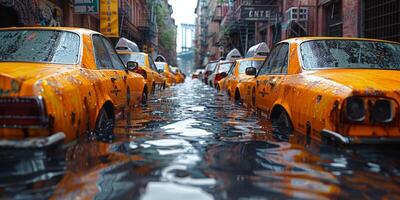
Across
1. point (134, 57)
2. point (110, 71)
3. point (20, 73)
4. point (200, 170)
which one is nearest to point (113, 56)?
point (110, 71)

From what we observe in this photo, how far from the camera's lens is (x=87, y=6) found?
54.2 ft

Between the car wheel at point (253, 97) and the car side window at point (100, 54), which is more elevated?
the car side window at point (100, 54)

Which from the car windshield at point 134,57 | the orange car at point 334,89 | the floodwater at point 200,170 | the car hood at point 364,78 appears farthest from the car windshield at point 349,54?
the car windshield at point 134,57

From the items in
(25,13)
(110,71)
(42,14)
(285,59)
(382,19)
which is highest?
(42,14)

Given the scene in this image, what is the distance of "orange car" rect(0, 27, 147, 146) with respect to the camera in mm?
3361

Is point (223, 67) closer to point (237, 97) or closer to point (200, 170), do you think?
point (237, 97)

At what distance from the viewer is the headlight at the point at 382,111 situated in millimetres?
3803

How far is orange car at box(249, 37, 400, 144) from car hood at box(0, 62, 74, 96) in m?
2.50

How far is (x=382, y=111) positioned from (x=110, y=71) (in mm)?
3587

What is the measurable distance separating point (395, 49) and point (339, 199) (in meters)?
3.57

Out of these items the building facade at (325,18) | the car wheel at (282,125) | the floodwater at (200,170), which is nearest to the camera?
the floodwater at (200,170)

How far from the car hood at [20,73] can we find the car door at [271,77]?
107 inches

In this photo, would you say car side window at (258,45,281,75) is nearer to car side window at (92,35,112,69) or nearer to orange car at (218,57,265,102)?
car side window at (92,35,112,69)

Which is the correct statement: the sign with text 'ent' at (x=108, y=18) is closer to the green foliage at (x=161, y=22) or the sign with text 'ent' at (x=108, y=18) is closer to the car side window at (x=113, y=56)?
the car side window at (x=113, y=56)
